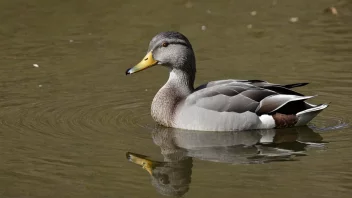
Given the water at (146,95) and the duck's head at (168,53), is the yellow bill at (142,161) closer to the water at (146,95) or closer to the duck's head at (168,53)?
the water at (146,95)

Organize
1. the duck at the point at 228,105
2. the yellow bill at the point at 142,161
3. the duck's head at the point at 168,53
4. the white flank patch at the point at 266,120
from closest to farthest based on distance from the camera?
the yellow bill at the point at 142,161 < the duck at the point at 228,105 < the white flank patch at the point at 266,120 < the duck's head at the point at 168,53

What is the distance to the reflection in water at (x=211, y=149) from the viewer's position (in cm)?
815

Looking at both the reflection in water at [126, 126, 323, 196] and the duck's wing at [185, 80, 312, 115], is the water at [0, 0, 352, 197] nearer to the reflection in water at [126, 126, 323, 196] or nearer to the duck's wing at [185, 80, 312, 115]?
the reflection in water at [126, 126, 323, 196]

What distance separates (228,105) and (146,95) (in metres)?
1.69

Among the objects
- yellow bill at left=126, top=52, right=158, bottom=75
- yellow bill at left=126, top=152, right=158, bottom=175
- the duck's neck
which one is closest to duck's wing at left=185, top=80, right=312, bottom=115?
the duck's neck

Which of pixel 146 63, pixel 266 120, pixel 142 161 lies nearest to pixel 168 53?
pixel 146 63

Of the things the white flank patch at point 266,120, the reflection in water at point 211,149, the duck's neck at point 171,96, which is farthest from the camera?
the duck's neck at point 171,96

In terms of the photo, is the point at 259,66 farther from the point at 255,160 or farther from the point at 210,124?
the point at 255,160

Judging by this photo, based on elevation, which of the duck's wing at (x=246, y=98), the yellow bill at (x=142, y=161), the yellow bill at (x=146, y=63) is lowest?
the yellow bill at (x=142, y=161)

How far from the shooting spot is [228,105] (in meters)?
9.80

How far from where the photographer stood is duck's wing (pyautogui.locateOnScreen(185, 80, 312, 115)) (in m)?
9.80

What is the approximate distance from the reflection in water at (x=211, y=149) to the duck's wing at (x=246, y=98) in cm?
26

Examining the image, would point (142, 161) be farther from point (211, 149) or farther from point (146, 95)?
point (146, 95)

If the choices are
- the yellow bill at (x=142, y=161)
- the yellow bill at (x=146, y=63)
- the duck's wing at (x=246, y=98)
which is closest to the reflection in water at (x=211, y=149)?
the yellow bill at (x=142, y=161)
